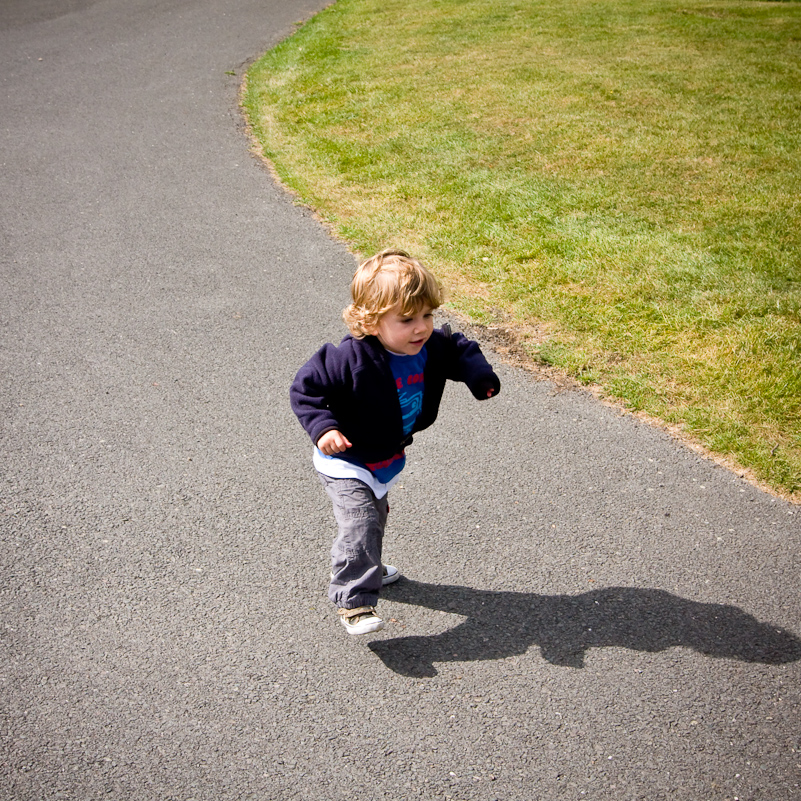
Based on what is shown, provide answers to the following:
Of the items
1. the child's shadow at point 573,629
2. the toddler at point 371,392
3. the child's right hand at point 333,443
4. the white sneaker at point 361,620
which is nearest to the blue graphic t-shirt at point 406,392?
the toddler at point 371,392

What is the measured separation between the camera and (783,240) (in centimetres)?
689

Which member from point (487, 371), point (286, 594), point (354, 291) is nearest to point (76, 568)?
point (286, 594)

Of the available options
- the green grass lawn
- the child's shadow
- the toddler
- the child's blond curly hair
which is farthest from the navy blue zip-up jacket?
the green grass lawn

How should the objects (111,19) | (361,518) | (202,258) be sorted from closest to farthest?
1. (361,518)
2. (202,258)
3. (111,19)

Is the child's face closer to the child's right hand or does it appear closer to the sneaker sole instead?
the child's right hand

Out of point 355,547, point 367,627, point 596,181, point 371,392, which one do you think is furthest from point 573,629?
point 596,181

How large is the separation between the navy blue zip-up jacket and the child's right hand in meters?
0.03

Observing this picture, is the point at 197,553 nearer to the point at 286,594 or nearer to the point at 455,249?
the point at 286,594

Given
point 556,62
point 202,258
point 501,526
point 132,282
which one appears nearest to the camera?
point 501,526

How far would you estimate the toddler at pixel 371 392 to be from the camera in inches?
121

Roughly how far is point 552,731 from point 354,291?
182cm

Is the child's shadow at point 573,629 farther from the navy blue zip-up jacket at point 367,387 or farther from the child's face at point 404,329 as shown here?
the child's face at point 404,329

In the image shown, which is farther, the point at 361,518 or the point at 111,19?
the point at 111,19

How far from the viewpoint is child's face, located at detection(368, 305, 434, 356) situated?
10.1ft
